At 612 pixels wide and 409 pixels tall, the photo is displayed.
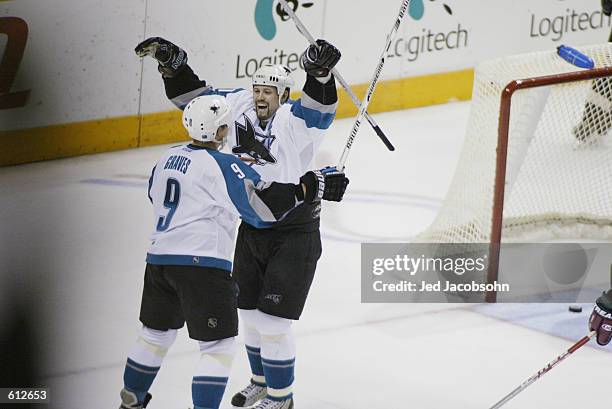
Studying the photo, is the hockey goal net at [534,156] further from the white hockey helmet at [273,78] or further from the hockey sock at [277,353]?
the hockey sock at [277,353]

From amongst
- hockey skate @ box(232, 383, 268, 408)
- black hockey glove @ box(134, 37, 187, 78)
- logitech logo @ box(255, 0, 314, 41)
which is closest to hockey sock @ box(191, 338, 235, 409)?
hockey skate @ box(232, 383, 268, 408)

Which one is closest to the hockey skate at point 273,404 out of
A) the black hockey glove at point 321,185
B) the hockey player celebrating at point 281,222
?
the hockey player celebrating at point 281,222

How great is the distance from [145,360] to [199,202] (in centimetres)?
51

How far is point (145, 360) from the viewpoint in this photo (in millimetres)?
3699

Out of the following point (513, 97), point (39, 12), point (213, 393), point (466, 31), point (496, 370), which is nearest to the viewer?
point (213, 393)

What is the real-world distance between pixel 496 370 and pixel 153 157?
3378 mm

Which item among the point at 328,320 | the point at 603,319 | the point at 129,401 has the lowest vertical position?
the point at 328,320

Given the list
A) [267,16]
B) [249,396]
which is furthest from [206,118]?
[267,16]

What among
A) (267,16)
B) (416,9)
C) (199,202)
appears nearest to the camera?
(199,202)

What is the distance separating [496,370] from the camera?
461 centimetres

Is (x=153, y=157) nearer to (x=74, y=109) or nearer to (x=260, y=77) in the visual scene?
(x=74, y=109)

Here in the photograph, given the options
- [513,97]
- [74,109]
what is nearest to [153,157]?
[74,109]

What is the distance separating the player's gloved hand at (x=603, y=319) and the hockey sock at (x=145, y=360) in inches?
54.7

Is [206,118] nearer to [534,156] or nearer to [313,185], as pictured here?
[313,185]
